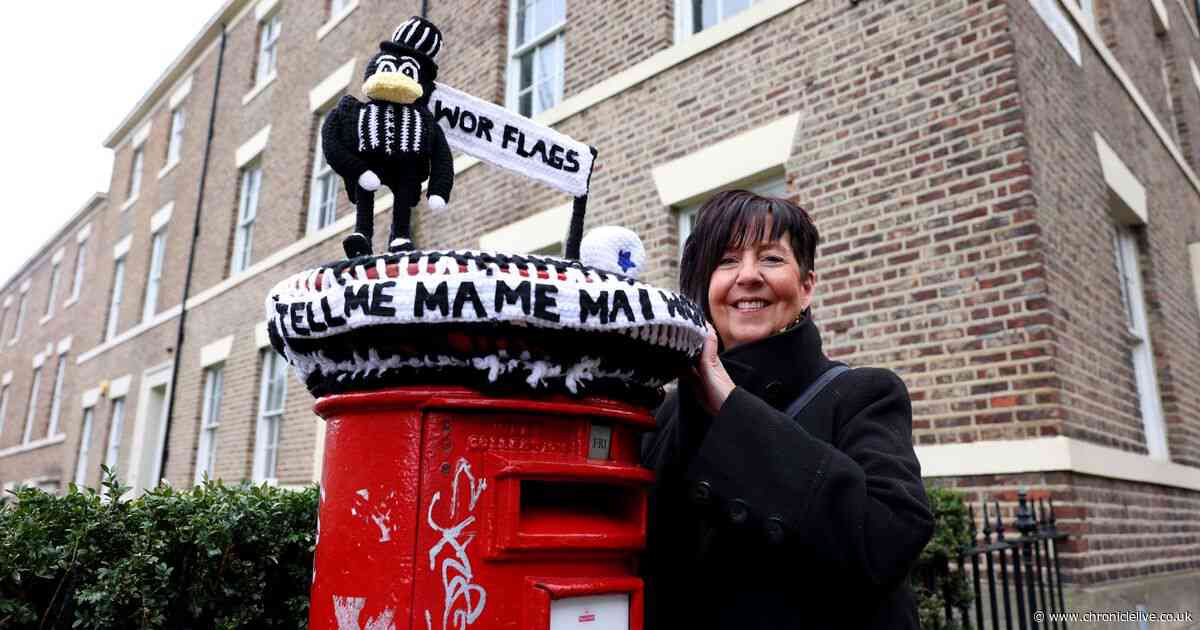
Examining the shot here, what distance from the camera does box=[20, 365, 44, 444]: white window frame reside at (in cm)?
2100

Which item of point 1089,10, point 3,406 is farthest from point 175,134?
point 1089,10

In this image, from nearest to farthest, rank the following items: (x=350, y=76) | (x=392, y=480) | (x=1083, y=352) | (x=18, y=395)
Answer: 1. (x=392, y=480)
2. (x=1083, y=352)
3. (x=350, y=76)
4. (x=18, y=395)

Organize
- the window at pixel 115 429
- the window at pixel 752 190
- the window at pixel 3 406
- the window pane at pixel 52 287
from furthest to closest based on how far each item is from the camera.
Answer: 1. the window at pixel 3 406
2. the window pane at pixel 52 287
3. the window at pixel 115 429
4. the window at pixel 752 190

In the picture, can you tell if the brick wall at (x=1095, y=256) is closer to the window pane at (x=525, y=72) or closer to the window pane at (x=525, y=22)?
the window pane at (x=525, y=72)

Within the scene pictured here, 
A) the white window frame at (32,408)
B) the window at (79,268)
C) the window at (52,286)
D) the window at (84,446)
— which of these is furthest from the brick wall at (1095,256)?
the window at (52,286)

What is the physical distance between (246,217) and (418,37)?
12268 millimetres

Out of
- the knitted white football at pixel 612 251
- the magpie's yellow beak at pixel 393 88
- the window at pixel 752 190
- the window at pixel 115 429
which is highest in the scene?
the window at pixel 752 190

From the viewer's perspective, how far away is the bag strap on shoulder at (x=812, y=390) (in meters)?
1.49

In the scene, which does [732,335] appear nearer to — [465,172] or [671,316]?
[671,316]

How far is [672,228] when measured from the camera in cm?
604

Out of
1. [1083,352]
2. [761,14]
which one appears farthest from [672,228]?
[1083,352]

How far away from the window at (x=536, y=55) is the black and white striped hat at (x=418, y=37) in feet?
20.3

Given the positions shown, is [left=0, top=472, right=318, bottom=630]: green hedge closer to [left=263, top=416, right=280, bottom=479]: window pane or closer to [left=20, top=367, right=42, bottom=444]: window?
[left=263, top=416, right=280, bottom=479]: window pane

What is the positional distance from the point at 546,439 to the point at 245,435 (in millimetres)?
10318
